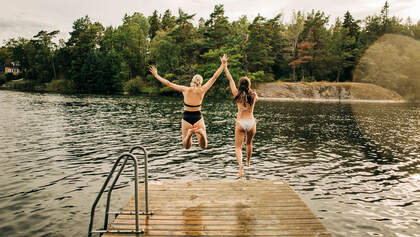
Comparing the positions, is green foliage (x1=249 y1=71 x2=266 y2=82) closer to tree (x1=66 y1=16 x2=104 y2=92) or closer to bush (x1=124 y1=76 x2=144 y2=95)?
bush (x1=124 y1=76 x2=144 y2=95)

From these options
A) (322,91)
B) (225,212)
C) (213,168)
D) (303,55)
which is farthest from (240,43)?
(225,212)

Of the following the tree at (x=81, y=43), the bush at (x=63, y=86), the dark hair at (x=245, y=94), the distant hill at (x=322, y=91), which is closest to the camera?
the dark hair at (x=245, y=94)

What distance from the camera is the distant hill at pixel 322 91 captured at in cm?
6675

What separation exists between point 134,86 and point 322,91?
164 ft

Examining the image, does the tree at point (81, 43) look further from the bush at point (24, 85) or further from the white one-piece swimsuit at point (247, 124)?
the white one-piece swimsuit at point (247, 124)

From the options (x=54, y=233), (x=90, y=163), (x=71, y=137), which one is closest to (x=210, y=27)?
(x=71, y=137)

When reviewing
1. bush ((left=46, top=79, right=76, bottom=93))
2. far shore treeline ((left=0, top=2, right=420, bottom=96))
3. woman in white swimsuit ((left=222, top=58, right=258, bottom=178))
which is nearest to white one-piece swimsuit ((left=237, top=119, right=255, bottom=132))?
woman in white swimsuit ((left=222, top=58, right=258, bottom=178))

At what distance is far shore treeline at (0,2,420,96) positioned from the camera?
230 ft

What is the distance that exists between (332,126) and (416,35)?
77405mm

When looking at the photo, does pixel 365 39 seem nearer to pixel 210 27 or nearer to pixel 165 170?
pixel 210 27

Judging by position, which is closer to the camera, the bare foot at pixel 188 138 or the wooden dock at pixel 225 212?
the wooden dock at pixel 225 212

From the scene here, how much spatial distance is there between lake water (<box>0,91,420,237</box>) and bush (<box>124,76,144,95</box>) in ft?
173

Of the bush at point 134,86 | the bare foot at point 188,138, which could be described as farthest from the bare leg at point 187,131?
the bush at point 134,86

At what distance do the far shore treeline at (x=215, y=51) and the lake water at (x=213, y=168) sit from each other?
150 ft
